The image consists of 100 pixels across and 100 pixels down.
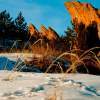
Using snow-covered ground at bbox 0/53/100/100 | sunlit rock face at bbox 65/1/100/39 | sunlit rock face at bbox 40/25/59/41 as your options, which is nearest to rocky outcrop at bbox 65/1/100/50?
sunlit rock face at bbox 65/1/100/39

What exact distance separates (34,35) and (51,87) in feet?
99.1

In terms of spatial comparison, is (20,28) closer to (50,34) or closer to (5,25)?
(5,25)

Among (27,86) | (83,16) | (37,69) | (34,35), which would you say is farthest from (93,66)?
(34,35)

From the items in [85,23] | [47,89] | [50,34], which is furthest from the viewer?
[50,34]

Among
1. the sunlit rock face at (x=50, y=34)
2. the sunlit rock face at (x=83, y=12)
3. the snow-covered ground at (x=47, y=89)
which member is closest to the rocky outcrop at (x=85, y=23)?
the sunlit rock face at (x=83, y=12)

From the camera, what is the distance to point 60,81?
17.7 feet

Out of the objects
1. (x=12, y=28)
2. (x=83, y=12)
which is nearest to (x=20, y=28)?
(x=12, y=28)

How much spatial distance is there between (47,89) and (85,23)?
67.6ft

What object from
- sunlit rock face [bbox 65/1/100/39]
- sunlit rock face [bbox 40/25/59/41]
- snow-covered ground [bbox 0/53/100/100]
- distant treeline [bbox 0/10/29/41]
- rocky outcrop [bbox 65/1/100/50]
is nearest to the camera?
snow-covered ground [bbox 0/53/100/100]

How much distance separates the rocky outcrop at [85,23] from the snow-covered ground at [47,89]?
13773 millimetres

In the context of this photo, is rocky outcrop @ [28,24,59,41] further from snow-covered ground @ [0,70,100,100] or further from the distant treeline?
snow-covered ground @ [0,70,100,100]

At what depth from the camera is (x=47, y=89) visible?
4.72 metres

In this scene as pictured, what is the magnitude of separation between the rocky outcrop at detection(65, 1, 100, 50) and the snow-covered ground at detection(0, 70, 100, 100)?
45.2 feet

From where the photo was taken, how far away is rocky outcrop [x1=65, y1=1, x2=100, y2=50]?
20.2 metres
